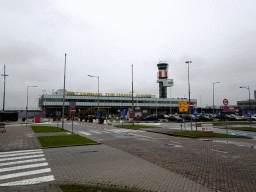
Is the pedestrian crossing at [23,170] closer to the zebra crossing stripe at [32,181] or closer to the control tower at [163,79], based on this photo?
the zebra crossing stripe at [32,181]

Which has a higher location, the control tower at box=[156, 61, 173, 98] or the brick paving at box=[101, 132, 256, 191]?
the control tower at box=[156, 61, 173, 98]

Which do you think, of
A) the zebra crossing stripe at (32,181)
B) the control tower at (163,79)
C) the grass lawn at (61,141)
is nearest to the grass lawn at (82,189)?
the zebra crossing stripe at (32,181)

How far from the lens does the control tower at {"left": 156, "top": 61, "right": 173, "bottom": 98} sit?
142m

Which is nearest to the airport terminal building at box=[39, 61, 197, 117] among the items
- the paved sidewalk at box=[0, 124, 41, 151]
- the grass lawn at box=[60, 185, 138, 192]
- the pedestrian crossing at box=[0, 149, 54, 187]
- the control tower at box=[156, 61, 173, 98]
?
the control tower at box=[156, 61, 173, 98]

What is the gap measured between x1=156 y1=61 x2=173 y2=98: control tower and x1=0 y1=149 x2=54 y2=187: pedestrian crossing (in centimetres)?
13599

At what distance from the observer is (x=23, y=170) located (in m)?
7.79

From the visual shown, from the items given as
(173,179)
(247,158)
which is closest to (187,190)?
(173,179)

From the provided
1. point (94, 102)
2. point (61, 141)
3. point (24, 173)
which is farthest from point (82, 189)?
point (94, 102)

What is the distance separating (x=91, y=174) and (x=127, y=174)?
128 cm

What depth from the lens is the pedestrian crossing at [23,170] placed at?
6473mm

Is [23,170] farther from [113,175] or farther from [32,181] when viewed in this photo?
[113,175]

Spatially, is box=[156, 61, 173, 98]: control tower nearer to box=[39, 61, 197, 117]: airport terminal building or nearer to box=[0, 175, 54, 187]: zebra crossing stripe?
box=[39, 61, 197, 117]: airport terminal building

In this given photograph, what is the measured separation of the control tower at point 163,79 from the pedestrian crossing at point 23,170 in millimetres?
135994

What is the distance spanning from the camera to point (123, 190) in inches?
211
